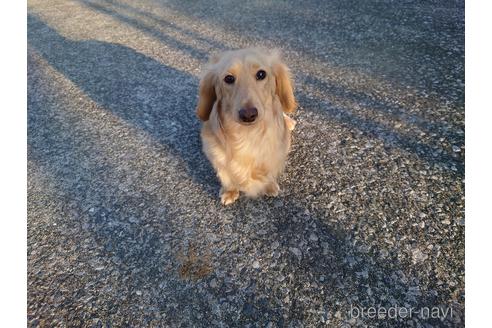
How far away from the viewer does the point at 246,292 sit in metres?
2.08

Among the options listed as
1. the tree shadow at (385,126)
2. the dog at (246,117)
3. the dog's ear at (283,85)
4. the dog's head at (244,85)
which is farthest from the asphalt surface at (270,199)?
the dog's head at (244,85)

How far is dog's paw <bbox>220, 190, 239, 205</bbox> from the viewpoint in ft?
8.59

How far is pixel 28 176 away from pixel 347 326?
125 inches

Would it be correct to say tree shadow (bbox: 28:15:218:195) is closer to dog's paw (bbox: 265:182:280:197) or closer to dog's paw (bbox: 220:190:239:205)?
dog's paw (bbox: 220:190:239:205)

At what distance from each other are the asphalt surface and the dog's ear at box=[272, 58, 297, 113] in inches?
24.8

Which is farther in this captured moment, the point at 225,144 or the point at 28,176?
the point at 28,176

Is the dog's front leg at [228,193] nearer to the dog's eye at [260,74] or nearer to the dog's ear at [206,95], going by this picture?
the dog's ear at [206,95]

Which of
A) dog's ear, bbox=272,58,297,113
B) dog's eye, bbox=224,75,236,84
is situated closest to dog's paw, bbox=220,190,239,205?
dog's ear, bbox=272,58,297,113

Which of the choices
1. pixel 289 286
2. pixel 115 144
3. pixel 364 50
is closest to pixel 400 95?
pixel 364 50

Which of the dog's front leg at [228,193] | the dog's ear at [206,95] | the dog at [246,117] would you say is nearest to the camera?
the dog at [246,117]

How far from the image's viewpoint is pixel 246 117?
1.97 meters

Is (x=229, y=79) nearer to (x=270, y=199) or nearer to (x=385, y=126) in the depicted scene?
(x=270, y=199)

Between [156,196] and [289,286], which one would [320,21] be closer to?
[156,196]

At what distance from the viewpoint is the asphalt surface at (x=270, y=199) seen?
204cm
